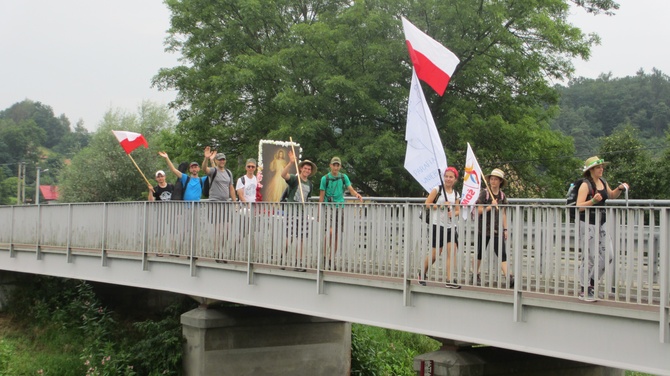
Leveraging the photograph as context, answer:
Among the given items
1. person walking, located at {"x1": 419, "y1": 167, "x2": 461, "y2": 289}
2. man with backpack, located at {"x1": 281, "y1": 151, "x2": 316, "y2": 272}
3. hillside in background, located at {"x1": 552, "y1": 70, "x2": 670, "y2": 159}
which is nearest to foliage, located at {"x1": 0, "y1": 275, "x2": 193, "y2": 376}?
man with backpack, located at {"x1": 281, "y1": 151, "x2": 316, "y2": 272}

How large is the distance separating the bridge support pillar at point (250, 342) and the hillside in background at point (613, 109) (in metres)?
54.8

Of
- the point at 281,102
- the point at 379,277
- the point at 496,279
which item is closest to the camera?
the point at 496,279

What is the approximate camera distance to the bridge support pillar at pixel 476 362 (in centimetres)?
1262

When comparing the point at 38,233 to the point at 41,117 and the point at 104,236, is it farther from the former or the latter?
the point at 41,117

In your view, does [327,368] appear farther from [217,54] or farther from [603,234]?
[217,54]

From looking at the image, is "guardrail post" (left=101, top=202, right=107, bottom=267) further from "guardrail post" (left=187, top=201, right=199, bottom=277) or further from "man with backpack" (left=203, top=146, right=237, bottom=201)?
"guardrail post" (left=187, top=201, right=199, bottom=277)

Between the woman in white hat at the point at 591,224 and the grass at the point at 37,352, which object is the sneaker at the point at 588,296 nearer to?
the woman in white hat at the point at 591,224

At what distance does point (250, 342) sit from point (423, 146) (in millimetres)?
7247

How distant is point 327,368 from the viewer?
18.6 m

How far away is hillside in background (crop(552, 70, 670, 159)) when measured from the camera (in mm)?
72750

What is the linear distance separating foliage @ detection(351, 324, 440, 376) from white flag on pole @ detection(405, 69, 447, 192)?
366 inches

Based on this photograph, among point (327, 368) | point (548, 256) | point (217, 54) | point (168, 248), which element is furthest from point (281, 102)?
point (548, 256)

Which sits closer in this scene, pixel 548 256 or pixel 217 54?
pixel 548 256

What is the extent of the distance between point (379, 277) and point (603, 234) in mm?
3297
